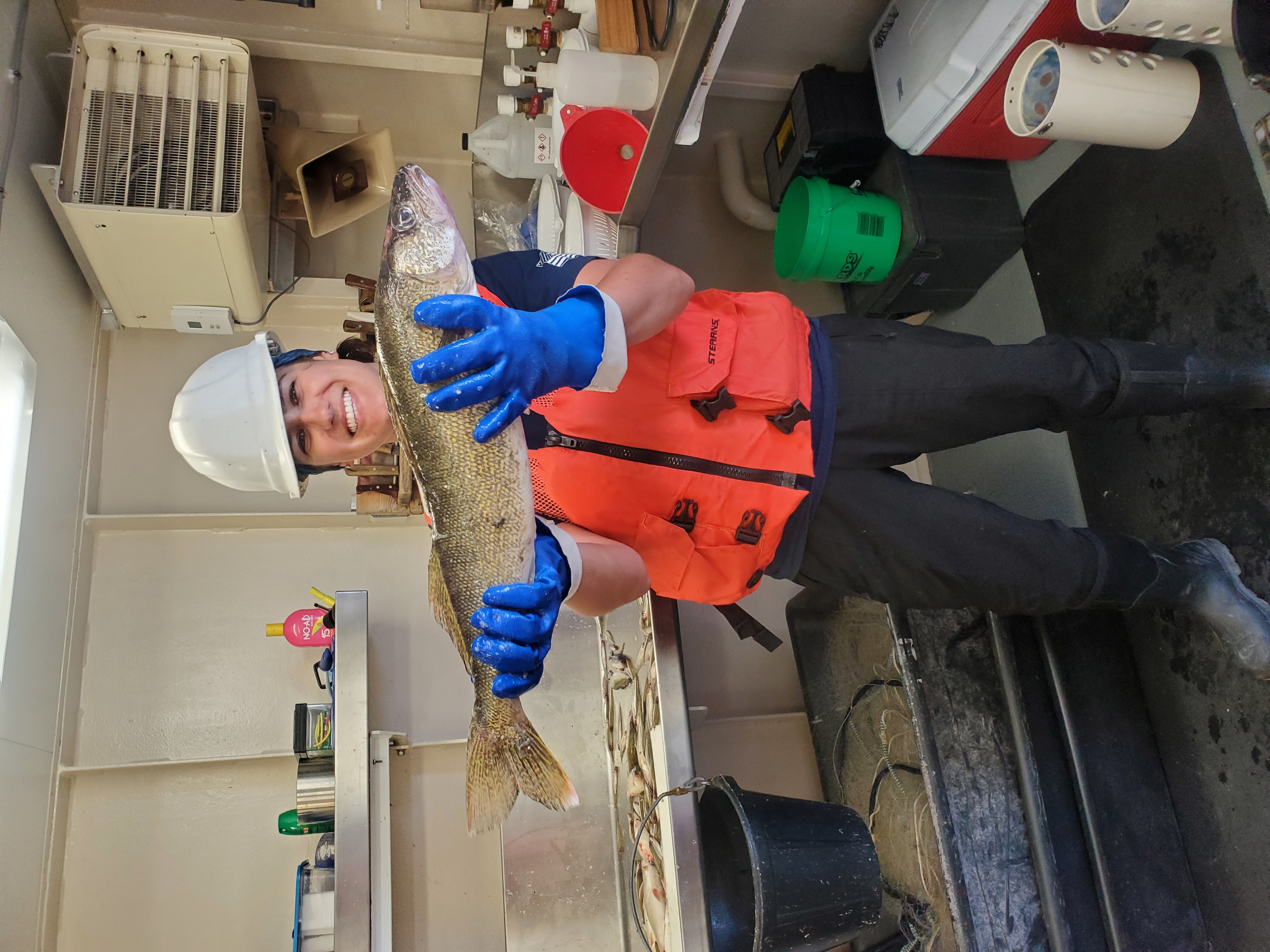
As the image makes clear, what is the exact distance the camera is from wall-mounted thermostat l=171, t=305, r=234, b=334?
2.46m

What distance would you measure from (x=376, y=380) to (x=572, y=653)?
1.08 m

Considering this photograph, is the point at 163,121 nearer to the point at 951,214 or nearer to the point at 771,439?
the point at 771,439

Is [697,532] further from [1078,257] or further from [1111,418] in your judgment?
[1078,257]

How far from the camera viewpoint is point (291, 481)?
5.74ft

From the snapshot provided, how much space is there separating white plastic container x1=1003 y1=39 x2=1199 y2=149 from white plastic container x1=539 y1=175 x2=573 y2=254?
1.32 metres

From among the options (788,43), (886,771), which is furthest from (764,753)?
(788,43)

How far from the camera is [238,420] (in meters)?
1.67

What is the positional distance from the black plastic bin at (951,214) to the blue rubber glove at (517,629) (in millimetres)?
1822

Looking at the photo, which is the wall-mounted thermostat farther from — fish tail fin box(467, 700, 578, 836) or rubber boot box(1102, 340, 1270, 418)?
rubber boot box(1102, 340, 1270, 418)

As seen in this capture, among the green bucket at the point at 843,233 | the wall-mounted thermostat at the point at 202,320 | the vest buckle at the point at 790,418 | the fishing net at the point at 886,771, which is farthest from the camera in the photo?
the green bucket at the point at 843,233

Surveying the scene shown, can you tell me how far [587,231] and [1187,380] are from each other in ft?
5.36

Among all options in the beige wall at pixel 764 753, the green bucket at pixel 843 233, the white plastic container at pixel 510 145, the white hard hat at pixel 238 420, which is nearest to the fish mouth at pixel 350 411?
the white hard hat at pixel 238 420

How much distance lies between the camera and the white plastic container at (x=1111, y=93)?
73.9 inches

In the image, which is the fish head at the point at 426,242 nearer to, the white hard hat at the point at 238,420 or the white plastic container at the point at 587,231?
the white hard hat at the point at 238,420
